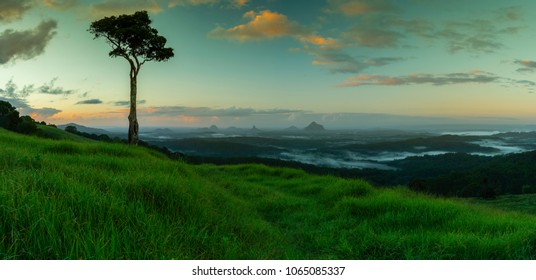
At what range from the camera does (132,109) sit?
25188mm

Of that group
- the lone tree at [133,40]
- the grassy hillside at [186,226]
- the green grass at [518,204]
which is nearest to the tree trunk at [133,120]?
the lone tree at [133,40]

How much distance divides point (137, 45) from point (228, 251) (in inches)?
1012

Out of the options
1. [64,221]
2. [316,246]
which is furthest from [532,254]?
[64,221]

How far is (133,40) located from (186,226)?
2459 cm

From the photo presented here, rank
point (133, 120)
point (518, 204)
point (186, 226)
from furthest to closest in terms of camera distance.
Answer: point (518, 204) < point (133, 120) < point (186, 226)

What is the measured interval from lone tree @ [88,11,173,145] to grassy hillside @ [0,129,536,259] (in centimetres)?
1715

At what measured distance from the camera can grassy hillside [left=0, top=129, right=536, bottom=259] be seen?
359 cm

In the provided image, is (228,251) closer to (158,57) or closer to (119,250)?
(119,250)

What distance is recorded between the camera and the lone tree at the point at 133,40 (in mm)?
25031

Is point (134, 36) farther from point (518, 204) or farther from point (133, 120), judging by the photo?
point (518, 204)

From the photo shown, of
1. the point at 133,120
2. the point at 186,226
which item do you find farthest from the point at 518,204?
the point at 133,120

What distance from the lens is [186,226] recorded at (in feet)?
16.8

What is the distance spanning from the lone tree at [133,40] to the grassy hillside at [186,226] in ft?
56.3

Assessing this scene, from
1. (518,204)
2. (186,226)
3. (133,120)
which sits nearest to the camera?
(186,226)
